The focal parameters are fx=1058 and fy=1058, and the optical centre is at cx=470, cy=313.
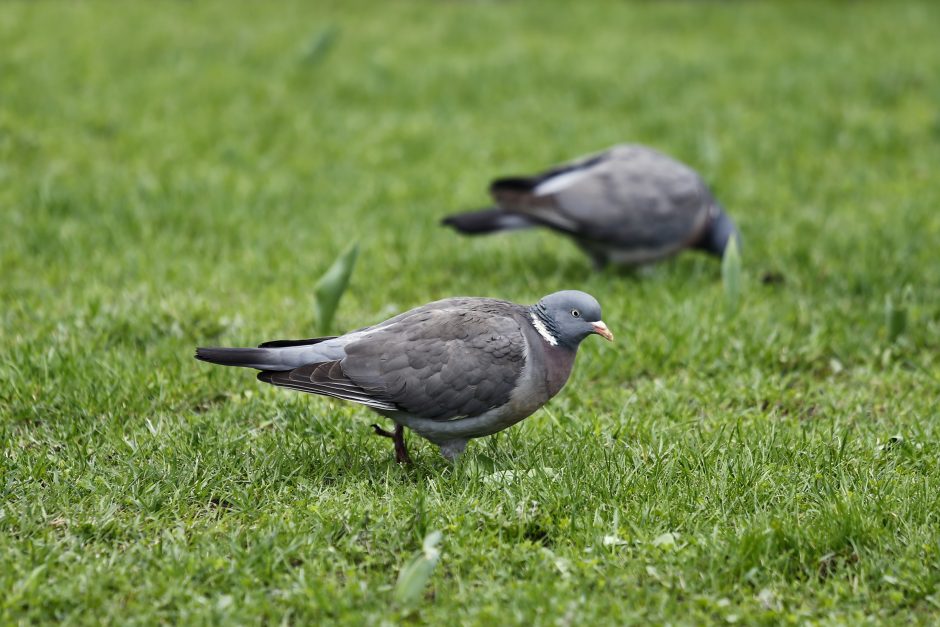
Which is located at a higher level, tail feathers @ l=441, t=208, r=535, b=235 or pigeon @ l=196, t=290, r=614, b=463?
pigeon @ l=196, t=290, r=614, b=463

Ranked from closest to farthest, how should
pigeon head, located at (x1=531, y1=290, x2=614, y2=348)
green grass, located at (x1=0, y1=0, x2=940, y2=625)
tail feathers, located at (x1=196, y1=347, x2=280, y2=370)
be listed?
1. green grass, located at (x1=0, y1=0, x2=940, y2=625)
2. tail feathers, located at (x1=196, y1=347, x2=280, y2=370)
3. pigeon head, located at (x1=531, y1=290, x2=614, y2=348)

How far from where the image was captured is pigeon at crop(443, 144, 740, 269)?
6.39 m

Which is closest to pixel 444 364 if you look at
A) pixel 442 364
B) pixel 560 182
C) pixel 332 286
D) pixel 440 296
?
pixel 442 364

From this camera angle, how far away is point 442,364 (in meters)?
3.94

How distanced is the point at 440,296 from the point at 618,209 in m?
1.22

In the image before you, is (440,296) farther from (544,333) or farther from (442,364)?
(442,364)

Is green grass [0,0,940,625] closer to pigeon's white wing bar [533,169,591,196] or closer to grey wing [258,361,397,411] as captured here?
grey wing [258,361,397,411]

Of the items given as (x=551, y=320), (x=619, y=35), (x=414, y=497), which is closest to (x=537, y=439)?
(x=551, y=320)

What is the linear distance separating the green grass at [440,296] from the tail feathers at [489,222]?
0.77 feet

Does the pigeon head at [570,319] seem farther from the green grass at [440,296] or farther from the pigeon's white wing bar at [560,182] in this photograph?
the pigeon's white wing bar at [560,182]

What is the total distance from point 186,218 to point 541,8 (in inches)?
282

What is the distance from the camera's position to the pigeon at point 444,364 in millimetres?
3902

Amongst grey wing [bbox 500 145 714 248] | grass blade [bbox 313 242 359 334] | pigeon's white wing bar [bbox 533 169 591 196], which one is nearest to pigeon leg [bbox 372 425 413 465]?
grass blade [bbox 313 242 359 334]

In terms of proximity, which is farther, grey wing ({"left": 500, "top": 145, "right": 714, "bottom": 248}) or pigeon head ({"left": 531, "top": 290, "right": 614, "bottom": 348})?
grey wing ({"left": 500, "top": 145, "right": 714, "bottom": 248})
